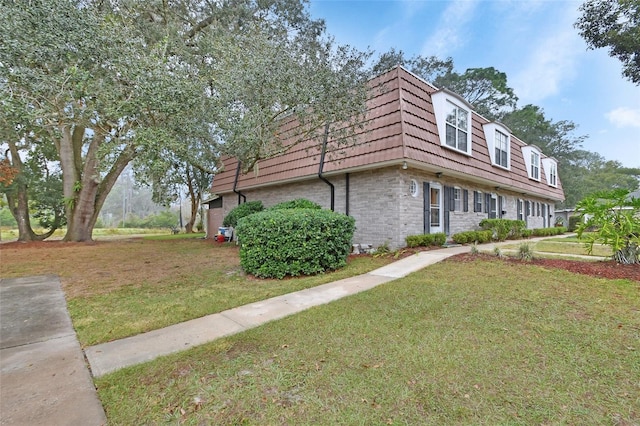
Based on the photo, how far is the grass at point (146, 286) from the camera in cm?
362

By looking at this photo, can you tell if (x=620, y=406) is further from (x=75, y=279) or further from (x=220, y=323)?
(x=75, y=279)

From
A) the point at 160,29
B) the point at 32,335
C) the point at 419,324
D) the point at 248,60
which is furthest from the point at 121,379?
the point at 160,29

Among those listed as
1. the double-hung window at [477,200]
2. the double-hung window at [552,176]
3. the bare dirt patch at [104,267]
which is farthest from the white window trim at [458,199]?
the double-hung window at [552,176]

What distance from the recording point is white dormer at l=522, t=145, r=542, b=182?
15180 millimetres

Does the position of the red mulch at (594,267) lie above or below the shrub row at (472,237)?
below

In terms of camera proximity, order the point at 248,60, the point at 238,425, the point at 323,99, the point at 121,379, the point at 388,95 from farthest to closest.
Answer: the point at 388,95 < the point at 323,99 < the point at 248,60 < the point at 121,379 < the point at 238,425

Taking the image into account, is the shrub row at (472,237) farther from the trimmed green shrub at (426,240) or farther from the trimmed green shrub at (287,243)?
the trimmed green shrub at (287,243)

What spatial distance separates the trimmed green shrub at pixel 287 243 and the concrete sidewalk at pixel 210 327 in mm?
928

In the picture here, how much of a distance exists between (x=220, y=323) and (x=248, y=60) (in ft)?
18.7

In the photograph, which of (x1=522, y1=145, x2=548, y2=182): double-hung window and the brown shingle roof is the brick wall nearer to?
the brown shingle roof

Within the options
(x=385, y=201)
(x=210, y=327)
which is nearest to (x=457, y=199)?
(x=385, y=201)

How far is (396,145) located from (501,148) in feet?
25.1

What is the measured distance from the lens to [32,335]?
3184 millimetres

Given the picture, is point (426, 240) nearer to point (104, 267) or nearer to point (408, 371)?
point (408, 371)
